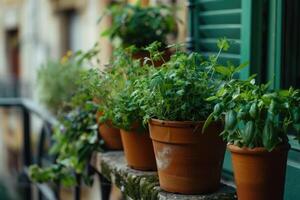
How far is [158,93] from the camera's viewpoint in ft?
6.07

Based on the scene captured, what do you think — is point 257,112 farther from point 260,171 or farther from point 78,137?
point 78,137

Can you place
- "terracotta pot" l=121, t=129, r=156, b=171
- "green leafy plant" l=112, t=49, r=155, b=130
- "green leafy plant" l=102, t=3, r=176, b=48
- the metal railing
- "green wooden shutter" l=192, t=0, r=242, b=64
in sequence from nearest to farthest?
"green leafy plant" l=112, t=49, r=155, b=130, "terracotta pot" l=121, t=129, r=156, b=171, "green wooden shutter" l=192, t=0, r=242, b=64, "green leafy plant" l=102, t=3, r=176, b=48, the metal railing

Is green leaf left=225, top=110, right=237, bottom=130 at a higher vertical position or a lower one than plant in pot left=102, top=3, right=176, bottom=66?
lower

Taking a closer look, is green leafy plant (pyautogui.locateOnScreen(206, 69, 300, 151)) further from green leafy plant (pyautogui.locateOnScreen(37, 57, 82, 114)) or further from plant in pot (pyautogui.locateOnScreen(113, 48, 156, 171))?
green leafy plant (pyautogui.locateOnScreen(37, 57, 82, 114))

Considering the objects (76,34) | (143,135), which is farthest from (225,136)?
(76,34)

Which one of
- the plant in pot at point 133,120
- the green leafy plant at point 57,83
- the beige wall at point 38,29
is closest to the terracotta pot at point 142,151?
the plant in pot at point 133,120

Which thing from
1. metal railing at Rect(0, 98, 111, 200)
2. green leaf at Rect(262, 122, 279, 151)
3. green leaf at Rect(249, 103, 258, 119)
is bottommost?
metal railing at Rect(0, 98, 111, 200)

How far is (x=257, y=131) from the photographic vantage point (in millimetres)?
1631

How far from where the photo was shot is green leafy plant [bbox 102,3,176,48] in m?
2.96

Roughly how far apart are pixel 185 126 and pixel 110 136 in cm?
89

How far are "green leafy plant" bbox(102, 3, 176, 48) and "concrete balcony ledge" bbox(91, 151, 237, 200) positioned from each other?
62 centimetres

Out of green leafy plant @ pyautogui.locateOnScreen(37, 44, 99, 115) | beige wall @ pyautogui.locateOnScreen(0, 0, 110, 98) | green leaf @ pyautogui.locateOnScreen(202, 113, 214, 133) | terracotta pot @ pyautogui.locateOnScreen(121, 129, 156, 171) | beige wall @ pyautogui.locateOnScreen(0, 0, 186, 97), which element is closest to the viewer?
green leaf @ pyautogui.locateOnScreen(202, 113, 214, 133)

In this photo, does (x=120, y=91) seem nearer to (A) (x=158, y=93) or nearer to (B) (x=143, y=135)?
(B) (x=143, y=135)

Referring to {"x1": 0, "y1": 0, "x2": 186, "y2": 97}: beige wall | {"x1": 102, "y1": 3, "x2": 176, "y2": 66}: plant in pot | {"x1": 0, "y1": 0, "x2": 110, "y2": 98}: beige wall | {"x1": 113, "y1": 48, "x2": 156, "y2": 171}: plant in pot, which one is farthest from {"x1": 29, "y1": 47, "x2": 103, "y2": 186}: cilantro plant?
{"x1": 0, "y1": 0, "x2": 110, "y2": 98}: beige wall
